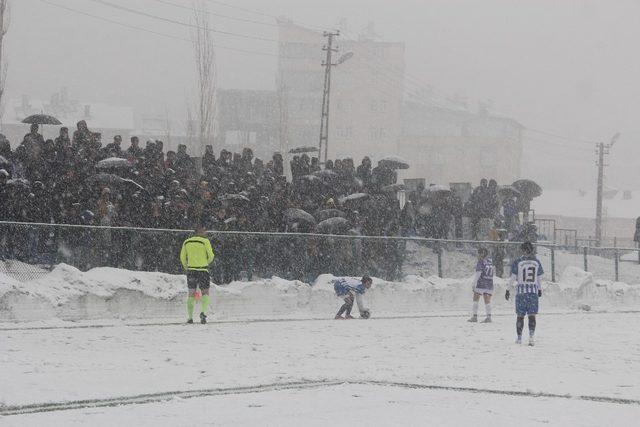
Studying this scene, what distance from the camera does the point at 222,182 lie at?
25547 mm

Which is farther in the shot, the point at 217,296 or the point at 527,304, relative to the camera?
the point at 217,296

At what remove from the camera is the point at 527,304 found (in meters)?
20.9

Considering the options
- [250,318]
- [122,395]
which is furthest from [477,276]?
[122,395]

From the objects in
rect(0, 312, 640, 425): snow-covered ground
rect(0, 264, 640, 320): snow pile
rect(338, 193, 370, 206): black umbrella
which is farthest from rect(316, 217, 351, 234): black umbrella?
rect(0, 312, 640, 425): snow-covered ground

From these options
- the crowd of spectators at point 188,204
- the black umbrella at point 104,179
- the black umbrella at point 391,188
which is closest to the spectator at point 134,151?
the crowd of spectators at point 188,204

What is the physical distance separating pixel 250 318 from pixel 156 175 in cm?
377

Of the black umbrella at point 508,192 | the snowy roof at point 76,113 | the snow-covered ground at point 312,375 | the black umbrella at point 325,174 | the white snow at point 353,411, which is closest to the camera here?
the white snow at point 353,411

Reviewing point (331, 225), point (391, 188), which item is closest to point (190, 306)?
point (331, 225)

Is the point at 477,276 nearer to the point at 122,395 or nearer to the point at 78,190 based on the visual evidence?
the point at 78,190

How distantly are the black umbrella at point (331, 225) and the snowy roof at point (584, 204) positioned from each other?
3732 inches

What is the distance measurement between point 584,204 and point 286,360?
109617mm

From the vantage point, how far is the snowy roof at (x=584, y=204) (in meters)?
119

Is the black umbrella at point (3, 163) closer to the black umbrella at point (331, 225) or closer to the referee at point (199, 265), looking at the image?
the referee at point (199, 265)

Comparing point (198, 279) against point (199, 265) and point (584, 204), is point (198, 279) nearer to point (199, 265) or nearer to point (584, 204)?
point (199, 265)
